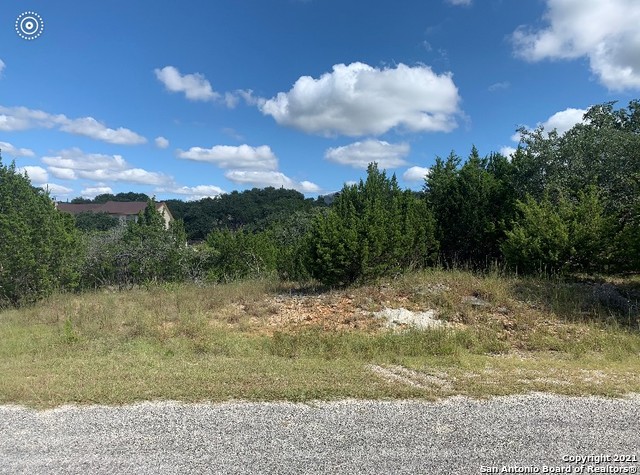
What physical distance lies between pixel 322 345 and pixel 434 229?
29.9 ft

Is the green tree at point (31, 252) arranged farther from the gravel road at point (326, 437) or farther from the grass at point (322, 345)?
the gravel road at point (326, 437)

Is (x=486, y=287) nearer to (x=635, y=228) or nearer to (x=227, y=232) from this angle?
(x=635, y=228)

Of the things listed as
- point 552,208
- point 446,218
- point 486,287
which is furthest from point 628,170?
point 486,287

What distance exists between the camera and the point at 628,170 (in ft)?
41.8

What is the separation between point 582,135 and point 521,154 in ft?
6.23

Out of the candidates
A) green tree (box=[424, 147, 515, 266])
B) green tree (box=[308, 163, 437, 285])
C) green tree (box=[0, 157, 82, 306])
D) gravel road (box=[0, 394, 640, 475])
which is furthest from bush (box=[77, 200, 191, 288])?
gravel road (box=[0, 394, 640, 475])

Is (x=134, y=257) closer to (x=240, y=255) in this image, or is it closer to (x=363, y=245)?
(x=240, y=255)

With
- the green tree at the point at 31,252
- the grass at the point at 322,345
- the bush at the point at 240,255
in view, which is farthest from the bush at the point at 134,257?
the grass at the point at 322,345

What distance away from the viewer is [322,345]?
638cm

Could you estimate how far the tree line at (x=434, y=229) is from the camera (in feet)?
36.5

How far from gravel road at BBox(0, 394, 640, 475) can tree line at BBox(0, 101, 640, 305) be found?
721cm

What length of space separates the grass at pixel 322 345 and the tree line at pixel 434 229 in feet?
2.86

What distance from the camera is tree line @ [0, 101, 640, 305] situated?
11133 mm

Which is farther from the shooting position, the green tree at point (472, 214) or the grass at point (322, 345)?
the green tree at point (472, 214)
